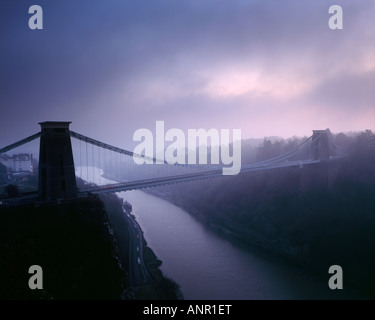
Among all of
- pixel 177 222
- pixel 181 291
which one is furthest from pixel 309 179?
pixel 181 291

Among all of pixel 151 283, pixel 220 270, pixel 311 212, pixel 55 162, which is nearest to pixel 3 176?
pixel 55 162

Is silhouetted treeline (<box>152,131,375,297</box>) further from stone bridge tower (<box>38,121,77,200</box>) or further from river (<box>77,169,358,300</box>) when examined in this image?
stone bridge tower (<box>38,121,77,200</box>)

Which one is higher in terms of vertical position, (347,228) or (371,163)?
(371,163)

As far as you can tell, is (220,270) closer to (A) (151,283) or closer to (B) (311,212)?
(A) (151,283)

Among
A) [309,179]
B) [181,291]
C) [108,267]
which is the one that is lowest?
[181,291]

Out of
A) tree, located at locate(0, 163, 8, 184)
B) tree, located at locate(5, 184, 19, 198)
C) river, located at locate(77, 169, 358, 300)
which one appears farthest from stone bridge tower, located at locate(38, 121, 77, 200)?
tree, located at locate(0, 163, 8, 184)

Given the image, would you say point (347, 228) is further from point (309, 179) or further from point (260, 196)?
point (260, 196)

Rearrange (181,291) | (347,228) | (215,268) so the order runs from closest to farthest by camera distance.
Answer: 1. (181,291)
2. (215,268)
3. (347,228)
